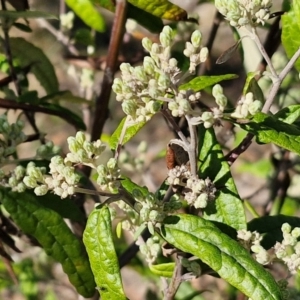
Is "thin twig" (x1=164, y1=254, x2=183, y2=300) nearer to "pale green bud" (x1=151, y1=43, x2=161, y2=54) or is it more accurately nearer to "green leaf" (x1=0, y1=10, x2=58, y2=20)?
"pale green bud" (x1=151, y1=43, x2=161, y2=54)

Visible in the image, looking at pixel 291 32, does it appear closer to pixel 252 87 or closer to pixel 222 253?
pixel 252 87

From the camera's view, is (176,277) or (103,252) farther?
(176,277)

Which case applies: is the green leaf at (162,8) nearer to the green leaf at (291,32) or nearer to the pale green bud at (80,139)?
the green leaf at (291,32)

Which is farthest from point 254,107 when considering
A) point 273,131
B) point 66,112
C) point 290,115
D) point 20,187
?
point 66,112

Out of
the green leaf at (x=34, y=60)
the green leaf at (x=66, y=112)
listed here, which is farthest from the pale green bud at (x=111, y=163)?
the green leaf at (x=34, y=60)

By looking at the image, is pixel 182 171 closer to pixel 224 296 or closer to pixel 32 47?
pixel 32 47

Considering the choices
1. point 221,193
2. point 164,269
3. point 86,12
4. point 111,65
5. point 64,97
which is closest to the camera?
point 221,193

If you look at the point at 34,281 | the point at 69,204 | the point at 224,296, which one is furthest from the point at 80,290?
the point at 224,296
